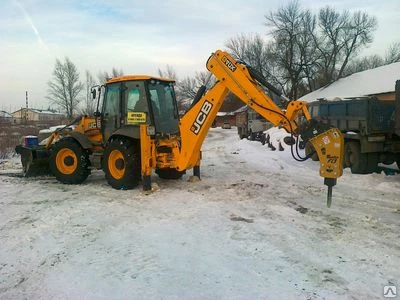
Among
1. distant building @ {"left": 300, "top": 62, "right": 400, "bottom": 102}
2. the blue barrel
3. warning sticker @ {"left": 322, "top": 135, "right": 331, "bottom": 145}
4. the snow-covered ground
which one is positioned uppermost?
distant building @ {"left": 300, "top": 62, "right": 400, "bottom": 102}

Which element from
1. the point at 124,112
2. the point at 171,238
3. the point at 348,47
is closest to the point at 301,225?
the point at 171,238

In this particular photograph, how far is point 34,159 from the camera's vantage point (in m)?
12.4

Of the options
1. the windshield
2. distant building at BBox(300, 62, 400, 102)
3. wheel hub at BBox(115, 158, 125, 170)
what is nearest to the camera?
wheel hub at BBox(115, 158, 125, 170)

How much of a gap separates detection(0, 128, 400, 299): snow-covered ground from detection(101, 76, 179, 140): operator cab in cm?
151

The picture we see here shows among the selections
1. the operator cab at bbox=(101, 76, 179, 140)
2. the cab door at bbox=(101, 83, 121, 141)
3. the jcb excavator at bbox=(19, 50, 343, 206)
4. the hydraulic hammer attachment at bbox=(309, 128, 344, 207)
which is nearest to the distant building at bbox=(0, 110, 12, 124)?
the jcb excavator at bbox=(19, 50, 343, 206)

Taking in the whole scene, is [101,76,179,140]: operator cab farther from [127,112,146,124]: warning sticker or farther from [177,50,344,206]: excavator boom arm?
[177,50,344,206]: excavator boom arm

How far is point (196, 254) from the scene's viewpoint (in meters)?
5.73

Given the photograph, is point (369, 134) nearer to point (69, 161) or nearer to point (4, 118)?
point (69, 161)

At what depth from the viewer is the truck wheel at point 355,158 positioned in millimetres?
12867

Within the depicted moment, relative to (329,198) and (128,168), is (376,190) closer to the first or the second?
(329,198)

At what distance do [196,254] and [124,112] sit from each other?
5.77 m

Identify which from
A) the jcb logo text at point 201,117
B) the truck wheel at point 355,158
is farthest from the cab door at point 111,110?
the truck wheel at point 355,158

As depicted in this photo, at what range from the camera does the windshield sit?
10.7 metres

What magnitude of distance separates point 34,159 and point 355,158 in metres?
8.97
